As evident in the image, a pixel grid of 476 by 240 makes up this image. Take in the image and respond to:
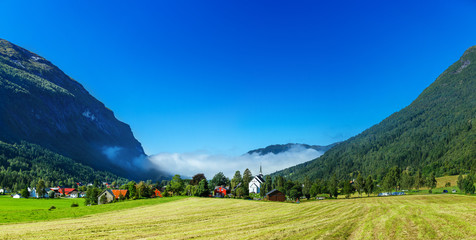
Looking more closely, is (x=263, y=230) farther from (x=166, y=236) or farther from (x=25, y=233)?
(x=25, y=233)

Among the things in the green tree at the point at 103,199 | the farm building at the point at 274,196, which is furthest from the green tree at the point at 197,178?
the green tree at the point at 103,199

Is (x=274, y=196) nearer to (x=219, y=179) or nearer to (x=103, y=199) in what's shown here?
(x=219, y=179)

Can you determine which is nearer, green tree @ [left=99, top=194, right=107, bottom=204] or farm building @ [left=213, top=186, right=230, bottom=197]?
green tree @ [left=99, top=194, right=107, bottom=204]

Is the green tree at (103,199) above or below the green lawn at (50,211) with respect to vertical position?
above

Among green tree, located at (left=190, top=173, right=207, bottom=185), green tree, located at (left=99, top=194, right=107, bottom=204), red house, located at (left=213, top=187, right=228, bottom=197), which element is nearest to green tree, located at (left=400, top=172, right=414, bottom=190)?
red house, located at (left=213, top=187, right=228, bottom=197)

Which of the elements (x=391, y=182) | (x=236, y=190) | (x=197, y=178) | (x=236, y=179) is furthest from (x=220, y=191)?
(x=391, y=182)

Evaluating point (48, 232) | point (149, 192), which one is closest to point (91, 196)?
point (149, 192)

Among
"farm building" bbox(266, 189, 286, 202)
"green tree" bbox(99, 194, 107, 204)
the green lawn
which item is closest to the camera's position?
the green lawn

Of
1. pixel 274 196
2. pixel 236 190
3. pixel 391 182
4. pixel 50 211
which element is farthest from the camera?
pixel 391 182

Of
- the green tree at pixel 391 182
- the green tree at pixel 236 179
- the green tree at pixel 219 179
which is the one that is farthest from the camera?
the green tree at pixel 219 179

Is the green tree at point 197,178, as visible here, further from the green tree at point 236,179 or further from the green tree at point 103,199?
the green tree at point 103,199

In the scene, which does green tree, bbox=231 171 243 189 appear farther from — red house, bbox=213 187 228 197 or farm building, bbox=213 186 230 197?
red house, bbox=213 187 228 197

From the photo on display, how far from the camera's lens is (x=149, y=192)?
105 metres

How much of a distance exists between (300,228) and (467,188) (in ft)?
403
